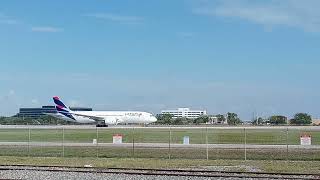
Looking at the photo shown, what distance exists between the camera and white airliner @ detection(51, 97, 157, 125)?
328ft

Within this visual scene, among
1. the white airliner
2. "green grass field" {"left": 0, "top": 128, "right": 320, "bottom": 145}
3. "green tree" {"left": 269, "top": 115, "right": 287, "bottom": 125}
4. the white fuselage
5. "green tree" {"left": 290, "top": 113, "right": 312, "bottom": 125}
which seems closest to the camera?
"green grass field" {"left": 0, "top": 128, "right": 320, "bottom": 145}

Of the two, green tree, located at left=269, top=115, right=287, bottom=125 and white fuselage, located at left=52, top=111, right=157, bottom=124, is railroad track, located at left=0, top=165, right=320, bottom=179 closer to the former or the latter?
white fuselage, located at left=52, top=111, right=157, bottom=124

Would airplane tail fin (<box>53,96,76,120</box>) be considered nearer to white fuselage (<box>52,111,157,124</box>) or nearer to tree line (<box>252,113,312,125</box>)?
white fuselage (<box>52,111,157,124</box>)

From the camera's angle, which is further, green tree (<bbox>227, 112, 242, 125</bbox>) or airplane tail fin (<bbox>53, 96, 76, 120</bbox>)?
green tree (<bbox>227, 112, 242, 125</bbox>)

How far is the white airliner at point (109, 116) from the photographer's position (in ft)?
328

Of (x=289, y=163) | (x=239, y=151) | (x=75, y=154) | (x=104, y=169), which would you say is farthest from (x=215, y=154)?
(x=104, y=169)

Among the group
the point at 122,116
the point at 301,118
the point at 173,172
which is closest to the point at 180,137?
the point at 173,172

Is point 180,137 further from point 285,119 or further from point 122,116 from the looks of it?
point 285,119

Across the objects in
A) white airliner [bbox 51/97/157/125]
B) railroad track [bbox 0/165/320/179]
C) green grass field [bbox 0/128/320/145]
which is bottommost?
railroad track [bbox 0/165/320/179]

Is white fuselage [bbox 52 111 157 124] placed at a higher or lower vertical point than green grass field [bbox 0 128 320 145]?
higher

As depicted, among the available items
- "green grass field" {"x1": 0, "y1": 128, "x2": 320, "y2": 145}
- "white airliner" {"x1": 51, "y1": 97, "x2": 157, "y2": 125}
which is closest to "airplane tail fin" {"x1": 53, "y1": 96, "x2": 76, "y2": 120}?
"white airliner" {"x1": 51, "y1": 97, "x2": 157, "y2": 125}

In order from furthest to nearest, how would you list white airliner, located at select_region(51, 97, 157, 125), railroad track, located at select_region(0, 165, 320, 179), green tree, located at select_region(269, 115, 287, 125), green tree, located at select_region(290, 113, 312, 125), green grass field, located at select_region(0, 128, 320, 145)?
green tree, located at select_region(269, 115, 287, 125) < green tree, located at select_region(290, 113, 312, 125) < white airliner, located at select_region(51, 97, 157, 125) < green grass field, located at select_region(0, 128, 320, 145) < railroad track, located at select_region(0, 165, 320, 179)

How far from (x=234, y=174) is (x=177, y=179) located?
276cm

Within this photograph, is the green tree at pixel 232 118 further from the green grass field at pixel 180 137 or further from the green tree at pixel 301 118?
the green grass field at pixel 180 137
